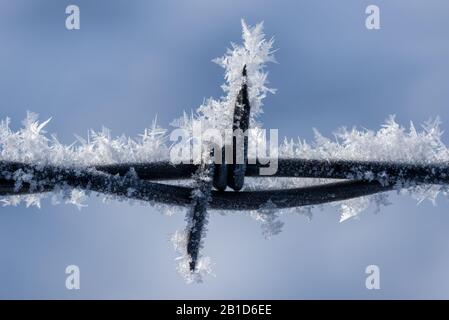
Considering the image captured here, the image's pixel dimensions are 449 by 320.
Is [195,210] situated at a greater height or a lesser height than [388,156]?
lesser

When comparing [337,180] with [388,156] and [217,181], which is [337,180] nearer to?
[388,156]

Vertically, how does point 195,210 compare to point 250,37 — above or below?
below

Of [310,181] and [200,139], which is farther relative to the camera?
[310,181]

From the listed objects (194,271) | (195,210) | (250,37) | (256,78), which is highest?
(250,37)

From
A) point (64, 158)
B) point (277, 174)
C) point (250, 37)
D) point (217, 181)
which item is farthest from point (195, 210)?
point (250, 37)

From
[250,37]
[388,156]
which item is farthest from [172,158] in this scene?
[388,156]

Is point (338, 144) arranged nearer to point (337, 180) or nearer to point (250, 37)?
point (337, 180)
